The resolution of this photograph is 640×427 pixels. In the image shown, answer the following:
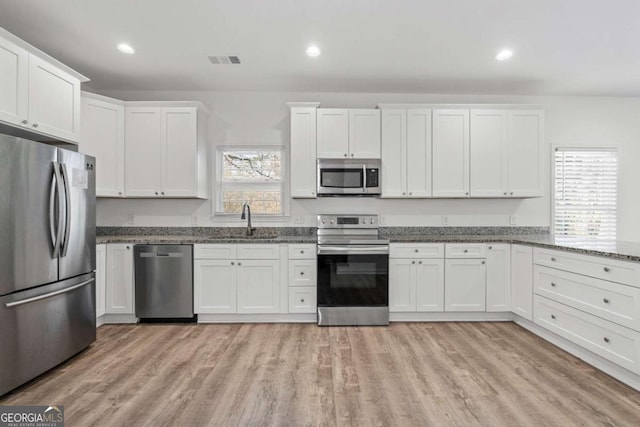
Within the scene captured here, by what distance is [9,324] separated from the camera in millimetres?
2037

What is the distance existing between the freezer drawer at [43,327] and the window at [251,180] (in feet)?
5.60

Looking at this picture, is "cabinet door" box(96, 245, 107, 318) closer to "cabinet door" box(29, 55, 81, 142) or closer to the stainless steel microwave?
"cabinet door" box(29, 55, 81, 142)

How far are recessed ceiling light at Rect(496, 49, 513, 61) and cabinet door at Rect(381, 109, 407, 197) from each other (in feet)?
3.37

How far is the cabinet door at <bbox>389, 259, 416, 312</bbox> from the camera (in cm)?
343

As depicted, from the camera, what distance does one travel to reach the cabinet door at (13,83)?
84.1 inches

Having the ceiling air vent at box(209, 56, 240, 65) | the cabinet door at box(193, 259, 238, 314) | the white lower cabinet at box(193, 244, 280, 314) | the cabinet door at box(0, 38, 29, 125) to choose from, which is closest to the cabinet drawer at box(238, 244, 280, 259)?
the white lower cabinet at box(193, 244, 280, 314)

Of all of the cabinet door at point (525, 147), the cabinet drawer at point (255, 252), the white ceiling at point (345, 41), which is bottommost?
the cabinet drawer at point (255, 252)

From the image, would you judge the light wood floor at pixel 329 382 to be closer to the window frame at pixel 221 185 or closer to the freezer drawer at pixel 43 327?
the freezer drawer at pixel 43 327

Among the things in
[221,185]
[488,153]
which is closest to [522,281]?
[488,153]

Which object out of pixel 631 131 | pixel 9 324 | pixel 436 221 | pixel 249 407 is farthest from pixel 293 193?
pixel 631 131

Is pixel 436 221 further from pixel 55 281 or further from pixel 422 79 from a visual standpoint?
pixel 55 281

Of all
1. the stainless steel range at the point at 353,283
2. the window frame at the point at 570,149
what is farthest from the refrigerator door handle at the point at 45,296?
the window frame at the point at 570,149

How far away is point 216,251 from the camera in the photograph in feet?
11.1

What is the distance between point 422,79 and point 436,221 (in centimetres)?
171
